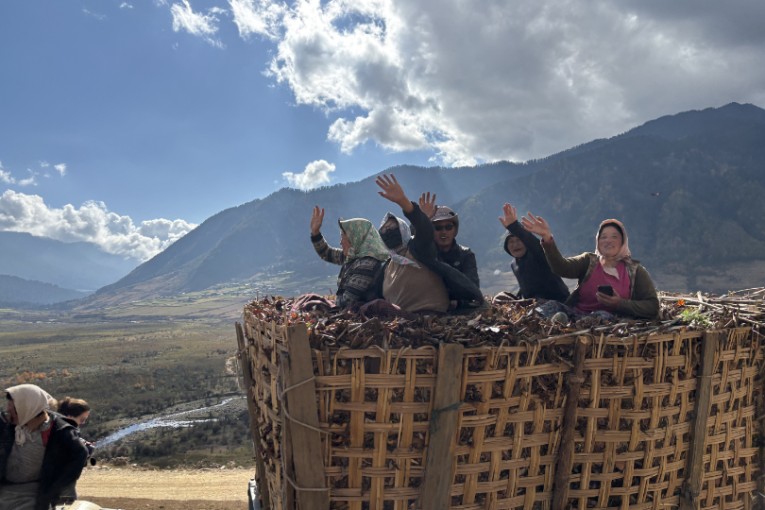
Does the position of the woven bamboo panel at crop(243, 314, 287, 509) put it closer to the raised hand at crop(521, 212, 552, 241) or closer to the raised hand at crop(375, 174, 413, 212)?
the raised hand at crop(375, 174, 413, 212)

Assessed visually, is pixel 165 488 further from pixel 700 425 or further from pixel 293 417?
pixel 700 425

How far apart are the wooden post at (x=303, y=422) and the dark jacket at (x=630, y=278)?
8.88 feet

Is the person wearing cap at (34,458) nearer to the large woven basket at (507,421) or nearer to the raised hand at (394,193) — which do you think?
the large woven basket at (507,421)

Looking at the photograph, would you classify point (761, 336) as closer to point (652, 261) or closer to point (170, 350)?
point (170, 350)

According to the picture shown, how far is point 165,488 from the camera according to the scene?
13.1m

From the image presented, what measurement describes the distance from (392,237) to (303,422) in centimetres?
234

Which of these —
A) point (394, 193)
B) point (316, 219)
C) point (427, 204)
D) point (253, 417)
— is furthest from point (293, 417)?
point (316, 219)

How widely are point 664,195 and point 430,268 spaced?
16369 cm

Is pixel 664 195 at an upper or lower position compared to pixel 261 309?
upper

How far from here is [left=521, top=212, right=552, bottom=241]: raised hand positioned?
15.4 feet

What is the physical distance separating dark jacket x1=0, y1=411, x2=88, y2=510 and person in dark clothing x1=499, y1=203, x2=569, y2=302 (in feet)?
15.2

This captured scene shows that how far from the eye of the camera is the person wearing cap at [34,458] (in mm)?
4391

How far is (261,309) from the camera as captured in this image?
157 inches

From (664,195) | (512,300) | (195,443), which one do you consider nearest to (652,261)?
(664,195)
